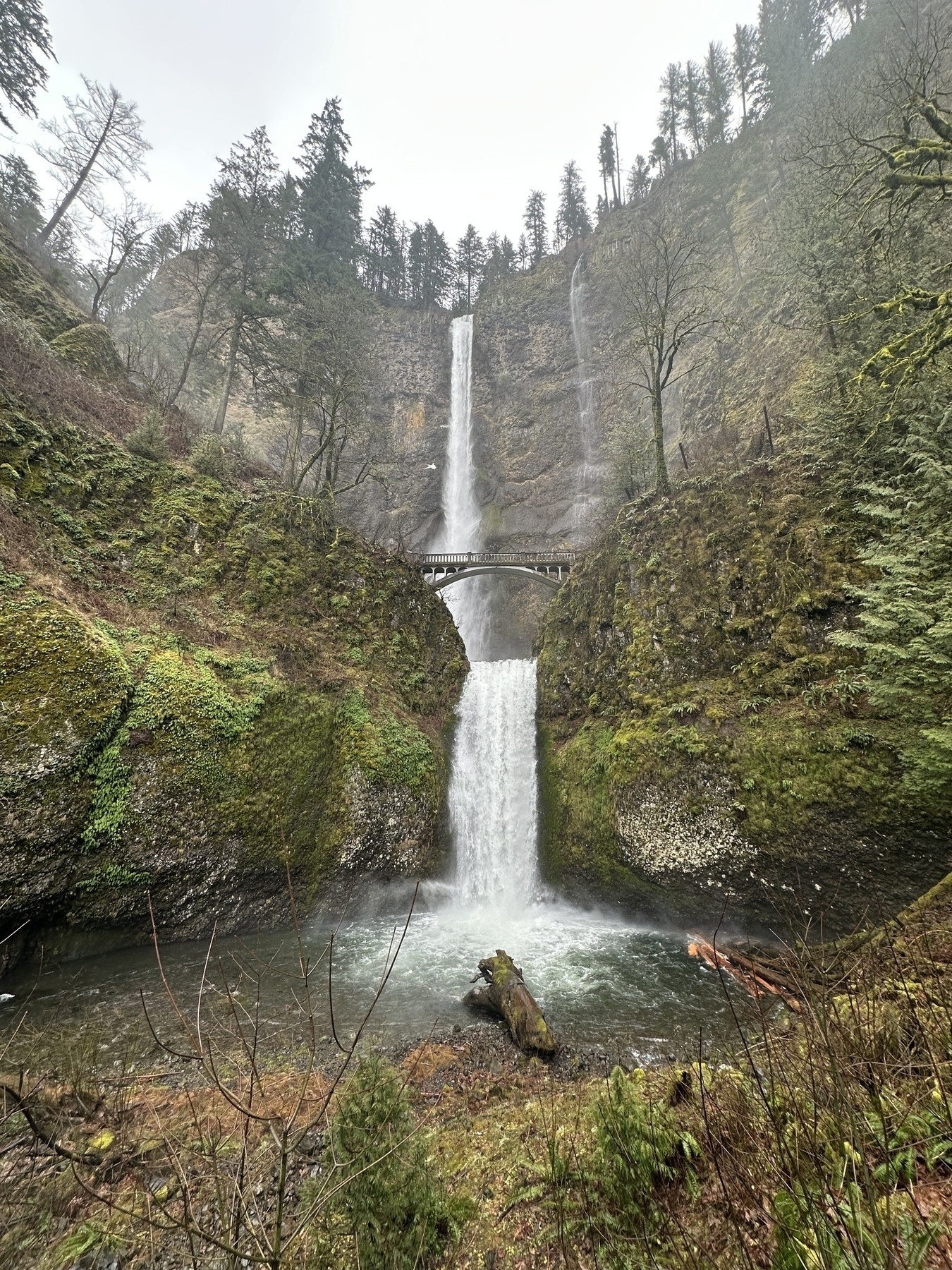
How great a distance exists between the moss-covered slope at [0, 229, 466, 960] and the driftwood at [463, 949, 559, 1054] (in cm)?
361

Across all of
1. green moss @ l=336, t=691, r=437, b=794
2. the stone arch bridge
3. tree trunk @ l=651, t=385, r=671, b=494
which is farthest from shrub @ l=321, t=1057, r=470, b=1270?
the stone arch bridge

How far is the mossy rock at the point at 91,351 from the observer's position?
14.7 m

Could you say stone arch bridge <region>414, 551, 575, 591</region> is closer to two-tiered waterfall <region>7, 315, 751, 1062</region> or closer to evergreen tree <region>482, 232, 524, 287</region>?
two-tiered waterfall <region>7, 315, 751, 1062</region>

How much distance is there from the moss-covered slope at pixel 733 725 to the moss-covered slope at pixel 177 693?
4.51 metres

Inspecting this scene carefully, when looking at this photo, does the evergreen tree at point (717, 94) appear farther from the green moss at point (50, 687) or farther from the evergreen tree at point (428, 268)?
the green moss at point (50, 687)

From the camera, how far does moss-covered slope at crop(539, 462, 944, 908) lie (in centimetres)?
798

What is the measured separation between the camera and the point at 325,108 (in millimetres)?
28531

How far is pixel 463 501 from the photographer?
36.2 meters

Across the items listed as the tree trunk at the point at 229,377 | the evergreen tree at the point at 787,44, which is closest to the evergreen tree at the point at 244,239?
the tree trunk at the point at 229,377

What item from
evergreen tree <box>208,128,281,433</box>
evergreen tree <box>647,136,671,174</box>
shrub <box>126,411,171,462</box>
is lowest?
shrub <box>126,411,171,462</box>

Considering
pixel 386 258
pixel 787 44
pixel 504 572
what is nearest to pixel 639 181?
pixel 787 44

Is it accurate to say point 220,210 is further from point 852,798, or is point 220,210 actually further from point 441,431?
point 852,798

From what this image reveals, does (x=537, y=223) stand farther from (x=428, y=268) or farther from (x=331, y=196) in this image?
(x=331, y=196)

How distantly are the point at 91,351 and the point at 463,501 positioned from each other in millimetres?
23790
